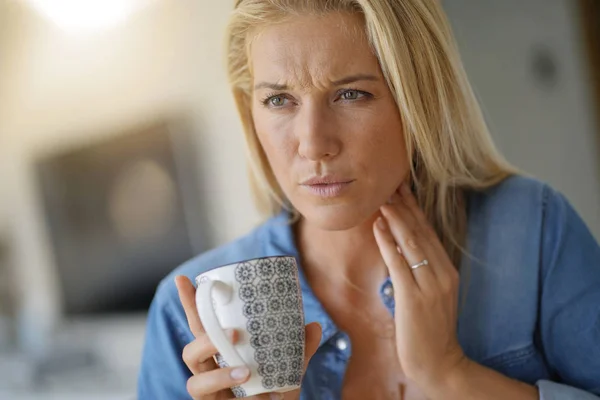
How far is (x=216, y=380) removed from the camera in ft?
1.97

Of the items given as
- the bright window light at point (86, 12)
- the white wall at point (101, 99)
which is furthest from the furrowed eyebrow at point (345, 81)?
the bright window light at point (86, 12)

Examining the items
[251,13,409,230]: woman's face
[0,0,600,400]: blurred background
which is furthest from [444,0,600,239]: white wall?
[251,13,409,230]: woman's face

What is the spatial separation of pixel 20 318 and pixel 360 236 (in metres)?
2.47

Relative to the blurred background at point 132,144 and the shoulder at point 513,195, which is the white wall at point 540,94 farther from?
the shoulder at point 513,195

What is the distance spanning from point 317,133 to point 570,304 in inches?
15.2

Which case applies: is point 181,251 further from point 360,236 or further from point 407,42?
point 407,42

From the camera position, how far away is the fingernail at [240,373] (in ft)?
1.89

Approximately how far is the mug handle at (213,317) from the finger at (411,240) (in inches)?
10.7

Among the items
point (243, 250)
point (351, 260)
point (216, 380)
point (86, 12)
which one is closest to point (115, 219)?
point (86, 12)

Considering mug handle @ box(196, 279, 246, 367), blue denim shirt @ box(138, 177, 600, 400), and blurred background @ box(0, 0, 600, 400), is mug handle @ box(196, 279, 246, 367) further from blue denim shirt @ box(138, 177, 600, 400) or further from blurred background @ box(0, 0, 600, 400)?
blurred background @ box(0, 0, 600, 400)

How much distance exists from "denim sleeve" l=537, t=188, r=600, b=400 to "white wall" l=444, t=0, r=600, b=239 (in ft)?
3.55

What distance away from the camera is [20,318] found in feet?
9.52

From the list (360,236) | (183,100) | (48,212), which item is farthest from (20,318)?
(360,236)

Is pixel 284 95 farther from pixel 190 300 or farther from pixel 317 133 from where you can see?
pixel 190 300
